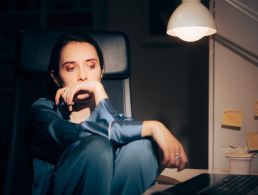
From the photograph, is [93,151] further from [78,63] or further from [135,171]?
[78,63]

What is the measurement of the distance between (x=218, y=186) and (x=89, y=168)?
0.29 meters

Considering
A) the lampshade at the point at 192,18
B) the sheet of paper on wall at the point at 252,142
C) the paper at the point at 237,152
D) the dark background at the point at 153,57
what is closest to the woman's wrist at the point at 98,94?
the lampshade at the point at 192,18

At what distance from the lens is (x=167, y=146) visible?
103 cm

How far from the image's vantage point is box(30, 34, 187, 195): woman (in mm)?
980

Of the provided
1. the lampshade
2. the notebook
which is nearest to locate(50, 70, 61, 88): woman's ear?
the lampshade

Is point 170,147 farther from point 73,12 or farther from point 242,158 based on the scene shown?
point 73,12

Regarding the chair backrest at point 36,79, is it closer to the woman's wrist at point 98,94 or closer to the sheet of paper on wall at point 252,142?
the woman's wrist at point 98,94

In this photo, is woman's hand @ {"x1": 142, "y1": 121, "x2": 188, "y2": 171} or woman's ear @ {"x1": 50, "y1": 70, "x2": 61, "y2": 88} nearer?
woman's hand @ {"x1": 142, "y1": 121, "x2": 188, "y2": 171}

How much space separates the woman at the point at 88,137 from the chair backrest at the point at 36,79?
0.30ft

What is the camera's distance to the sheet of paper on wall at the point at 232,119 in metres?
1.41

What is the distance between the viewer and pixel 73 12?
8.94ft

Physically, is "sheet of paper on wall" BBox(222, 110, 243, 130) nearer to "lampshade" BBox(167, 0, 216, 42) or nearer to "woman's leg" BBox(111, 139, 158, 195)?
"lampshade" BBox(167, 0, 216, 42)

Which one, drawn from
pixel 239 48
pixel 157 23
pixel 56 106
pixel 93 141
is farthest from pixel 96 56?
pixel 157 23

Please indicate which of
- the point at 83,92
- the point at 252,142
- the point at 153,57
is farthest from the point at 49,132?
the point at 153,57
